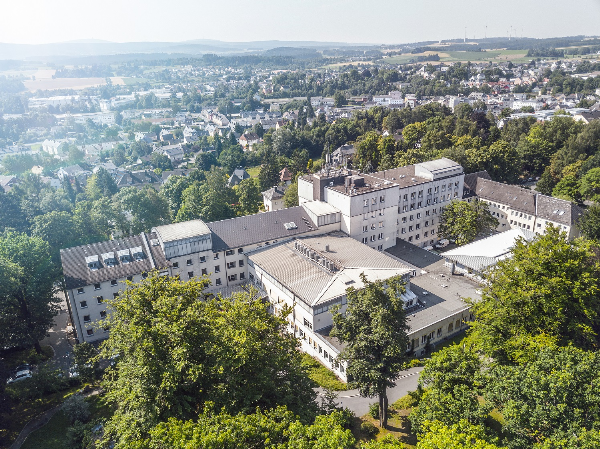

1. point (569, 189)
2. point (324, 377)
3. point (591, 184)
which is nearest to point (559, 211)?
point (591, 184)

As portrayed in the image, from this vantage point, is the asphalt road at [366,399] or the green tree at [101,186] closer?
the asphalt road at [366,399]

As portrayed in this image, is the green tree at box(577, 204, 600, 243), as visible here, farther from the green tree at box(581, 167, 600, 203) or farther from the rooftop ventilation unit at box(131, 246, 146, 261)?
the rooftop ventilation unit at box(131, 246, 146, 261)

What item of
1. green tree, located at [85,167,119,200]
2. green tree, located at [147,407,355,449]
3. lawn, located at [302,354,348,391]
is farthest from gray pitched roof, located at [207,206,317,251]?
green tree, located at [85,167,119,200]

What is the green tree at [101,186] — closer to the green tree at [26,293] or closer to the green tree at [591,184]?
the green tree at [26,293]

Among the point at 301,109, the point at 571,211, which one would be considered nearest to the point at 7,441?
the point at 571,211

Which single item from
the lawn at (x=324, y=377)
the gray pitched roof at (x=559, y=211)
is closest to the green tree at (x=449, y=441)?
the lawn at (x=324, y=377)
